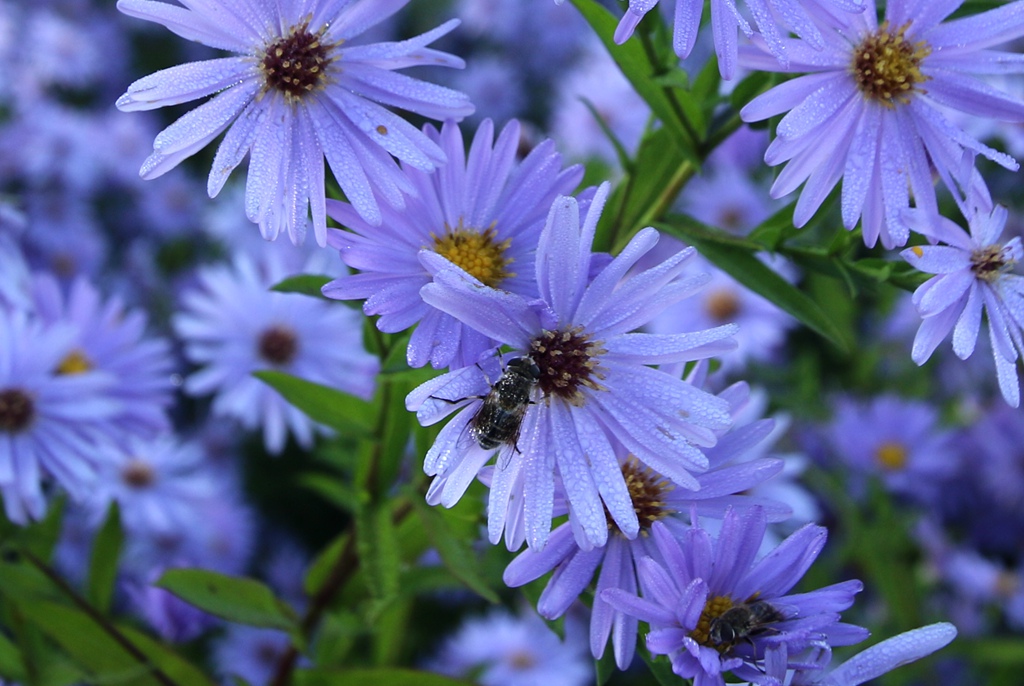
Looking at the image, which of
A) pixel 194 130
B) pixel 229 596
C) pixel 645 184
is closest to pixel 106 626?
pixel 229 596

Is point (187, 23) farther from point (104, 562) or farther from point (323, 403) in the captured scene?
point (104, 562)

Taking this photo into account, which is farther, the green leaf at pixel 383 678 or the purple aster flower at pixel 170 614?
the purple aster flower at pixel 170 614

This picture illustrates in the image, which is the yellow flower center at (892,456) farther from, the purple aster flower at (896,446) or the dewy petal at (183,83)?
the dewy petal at (183,83)

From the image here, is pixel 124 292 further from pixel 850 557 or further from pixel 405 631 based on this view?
pixel 850 557

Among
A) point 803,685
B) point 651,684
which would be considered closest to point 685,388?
point 803,685

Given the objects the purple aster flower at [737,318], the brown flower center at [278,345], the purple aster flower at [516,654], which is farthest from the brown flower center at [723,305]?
the brown flower center at [278,345]

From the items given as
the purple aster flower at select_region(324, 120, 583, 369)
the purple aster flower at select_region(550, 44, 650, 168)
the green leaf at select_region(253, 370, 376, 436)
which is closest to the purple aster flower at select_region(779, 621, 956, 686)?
the purple aster flower at select_region(324, 120, 583, 369)
